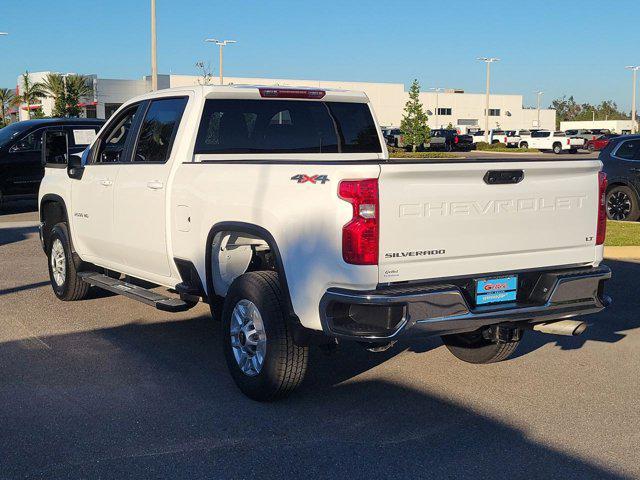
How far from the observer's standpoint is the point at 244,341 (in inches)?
228

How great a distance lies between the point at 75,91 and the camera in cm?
6925

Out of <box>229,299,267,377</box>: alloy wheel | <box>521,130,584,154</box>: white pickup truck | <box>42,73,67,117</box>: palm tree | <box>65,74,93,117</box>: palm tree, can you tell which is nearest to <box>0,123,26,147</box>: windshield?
<box>229,299,267,377</box>: alloy wheel

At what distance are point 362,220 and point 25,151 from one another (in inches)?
574

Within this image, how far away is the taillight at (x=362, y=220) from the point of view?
487 centimetres

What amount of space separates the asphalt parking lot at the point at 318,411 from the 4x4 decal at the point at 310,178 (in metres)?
1.50

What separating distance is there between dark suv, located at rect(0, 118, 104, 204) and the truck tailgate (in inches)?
539

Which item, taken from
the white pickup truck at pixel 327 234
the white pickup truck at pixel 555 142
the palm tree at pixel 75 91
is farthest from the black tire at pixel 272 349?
the palm tree at pixel 75 91

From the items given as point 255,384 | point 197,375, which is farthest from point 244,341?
point 197,375

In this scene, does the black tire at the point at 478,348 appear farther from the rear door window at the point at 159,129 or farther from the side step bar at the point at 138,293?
the rear door window at the point at 159,129

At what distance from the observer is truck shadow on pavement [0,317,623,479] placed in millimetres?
4551

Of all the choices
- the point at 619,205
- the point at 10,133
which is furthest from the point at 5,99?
the point at 619,205

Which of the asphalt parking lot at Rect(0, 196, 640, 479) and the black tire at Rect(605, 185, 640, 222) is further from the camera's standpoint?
the black tire at Rect(605, 185, 640, 222)

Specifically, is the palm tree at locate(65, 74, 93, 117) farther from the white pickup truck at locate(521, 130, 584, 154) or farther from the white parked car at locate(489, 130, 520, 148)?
the white pickup truck at locate(521, 130, 584, 154)

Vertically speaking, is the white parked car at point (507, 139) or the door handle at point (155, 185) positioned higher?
the door handle at point (155, 185)
